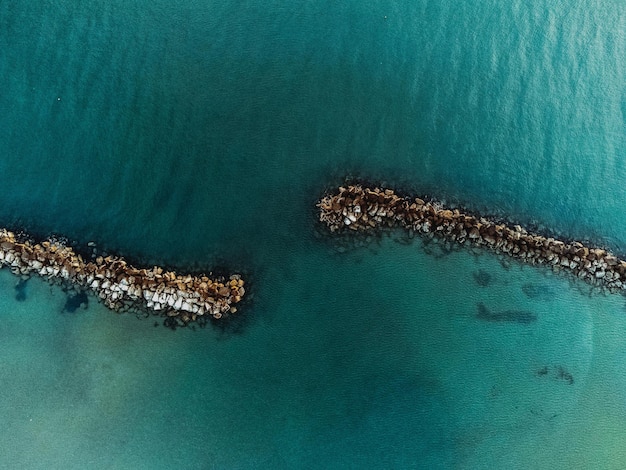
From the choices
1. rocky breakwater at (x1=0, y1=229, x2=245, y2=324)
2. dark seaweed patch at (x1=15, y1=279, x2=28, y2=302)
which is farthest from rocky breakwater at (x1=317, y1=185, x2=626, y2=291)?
dark seaweed patch at (x1=15, y1=279, x2=28, y2=302)

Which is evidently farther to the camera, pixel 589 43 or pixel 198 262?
pixel 589 43

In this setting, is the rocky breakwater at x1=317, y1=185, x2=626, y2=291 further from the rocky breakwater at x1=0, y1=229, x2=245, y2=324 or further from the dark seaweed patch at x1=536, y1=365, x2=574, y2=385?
the rocky breakwater at x1=0, y1=229, x2=245, y2=324

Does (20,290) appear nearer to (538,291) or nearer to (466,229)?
(466,229)

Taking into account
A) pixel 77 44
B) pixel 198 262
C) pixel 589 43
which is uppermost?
pixel 589 43

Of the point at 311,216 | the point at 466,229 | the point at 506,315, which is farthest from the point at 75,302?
the point at 506,315

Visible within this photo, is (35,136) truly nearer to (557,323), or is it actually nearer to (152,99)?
(152,99)

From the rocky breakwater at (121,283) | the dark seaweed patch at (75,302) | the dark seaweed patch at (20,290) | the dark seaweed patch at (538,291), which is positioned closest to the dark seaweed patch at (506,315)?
the dark seaweed patch at (538,291)

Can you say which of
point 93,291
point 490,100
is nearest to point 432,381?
point 490,100
